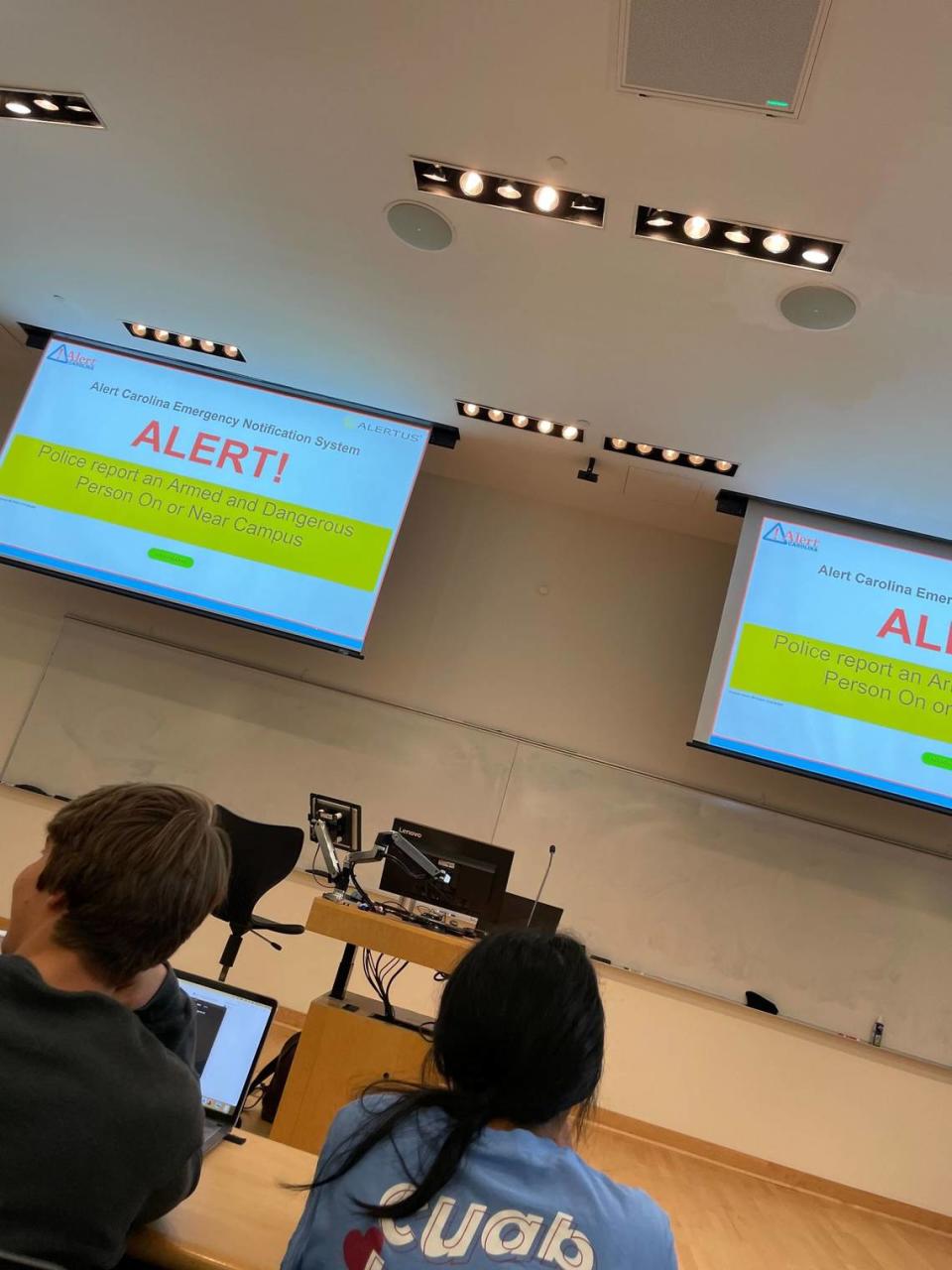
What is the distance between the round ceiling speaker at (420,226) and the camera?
11.5ft

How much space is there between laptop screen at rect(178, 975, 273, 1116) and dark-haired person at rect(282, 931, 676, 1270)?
0.60m

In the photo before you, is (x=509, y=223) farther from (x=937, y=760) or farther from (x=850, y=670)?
(x=937, y=760)

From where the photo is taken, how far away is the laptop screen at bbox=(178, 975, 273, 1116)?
5.13ft

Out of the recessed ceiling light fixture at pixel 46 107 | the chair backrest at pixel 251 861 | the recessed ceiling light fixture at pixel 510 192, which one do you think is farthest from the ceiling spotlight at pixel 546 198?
the chair backrest at pixel 251 861

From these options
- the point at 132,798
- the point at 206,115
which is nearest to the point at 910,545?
the point at 206,115

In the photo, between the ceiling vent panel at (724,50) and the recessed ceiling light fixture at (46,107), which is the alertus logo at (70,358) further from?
the ceiling vent panel at (724,50)

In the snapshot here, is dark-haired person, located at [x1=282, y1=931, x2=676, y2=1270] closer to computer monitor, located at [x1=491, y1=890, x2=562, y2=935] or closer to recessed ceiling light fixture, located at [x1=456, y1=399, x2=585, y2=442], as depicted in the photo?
computer monitor, located at [x1=491, y1=890, x2=562, y2=935]

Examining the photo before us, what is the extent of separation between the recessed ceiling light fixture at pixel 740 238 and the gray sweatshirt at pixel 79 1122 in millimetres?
3110

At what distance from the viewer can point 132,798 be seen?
108cm

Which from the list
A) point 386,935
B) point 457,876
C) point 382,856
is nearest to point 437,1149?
point 386,935

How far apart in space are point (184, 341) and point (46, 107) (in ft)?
5.37

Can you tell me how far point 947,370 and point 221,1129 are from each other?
11.7 ft

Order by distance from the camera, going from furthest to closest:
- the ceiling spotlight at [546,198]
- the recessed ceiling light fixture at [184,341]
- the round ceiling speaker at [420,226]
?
the recessed ceiling light fixture at [184,341], the round ceiling speaker at [420,226], the ceiling spotlight at [546,198]

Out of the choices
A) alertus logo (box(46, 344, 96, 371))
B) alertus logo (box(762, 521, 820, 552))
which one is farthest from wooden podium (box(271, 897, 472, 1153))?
alertus logo (box(46, 344, 96, 371))
